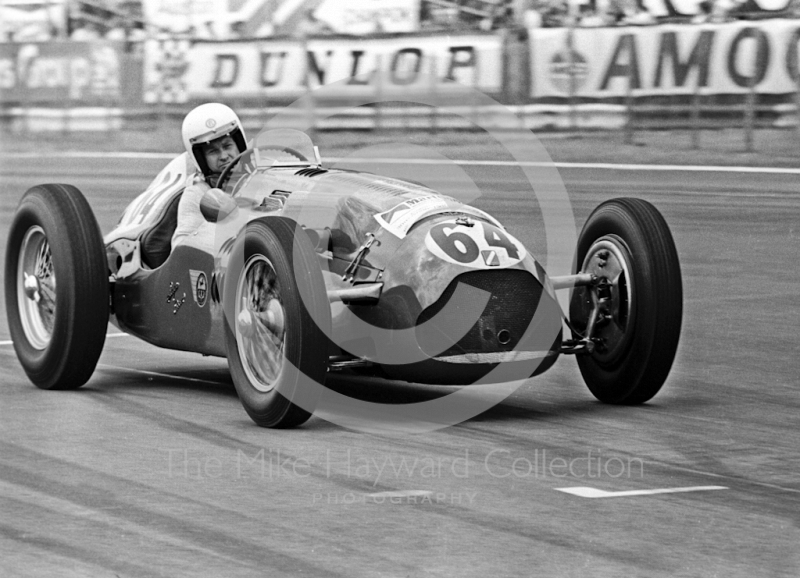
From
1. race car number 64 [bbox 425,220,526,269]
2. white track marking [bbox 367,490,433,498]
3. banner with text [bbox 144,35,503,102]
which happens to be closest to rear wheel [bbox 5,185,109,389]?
race car number 64 [bbox 425,220,526,269]

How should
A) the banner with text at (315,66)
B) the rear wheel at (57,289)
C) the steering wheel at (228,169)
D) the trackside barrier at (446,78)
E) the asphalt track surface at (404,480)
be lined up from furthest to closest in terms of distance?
the banner with text at (315,66), the trackside barrier at (446,78), the steering wheel at (228,169), the rear wheel at (57,289), the asphalt track surface at (404,480)

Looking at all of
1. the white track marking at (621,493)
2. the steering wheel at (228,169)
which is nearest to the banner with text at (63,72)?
the steering wheel at (228,169)

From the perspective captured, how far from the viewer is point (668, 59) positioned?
2173cm

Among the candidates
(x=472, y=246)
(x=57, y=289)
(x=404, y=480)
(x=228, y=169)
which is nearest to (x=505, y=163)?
(x=228, y=169)

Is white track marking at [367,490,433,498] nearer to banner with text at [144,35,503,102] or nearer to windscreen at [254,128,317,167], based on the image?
windscreen at [254,128,317,167]

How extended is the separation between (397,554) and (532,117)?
63.8ft

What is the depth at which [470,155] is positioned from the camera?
24234mm

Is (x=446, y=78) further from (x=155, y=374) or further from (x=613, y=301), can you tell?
(x=613, y=301)

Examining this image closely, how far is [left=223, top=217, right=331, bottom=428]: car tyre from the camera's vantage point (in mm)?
6512

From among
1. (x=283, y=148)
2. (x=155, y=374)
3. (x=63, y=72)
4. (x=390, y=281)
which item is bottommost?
(x=63, y=72)

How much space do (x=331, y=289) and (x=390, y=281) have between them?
0.39 metres

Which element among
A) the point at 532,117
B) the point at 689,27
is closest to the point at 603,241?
the point at 689,27

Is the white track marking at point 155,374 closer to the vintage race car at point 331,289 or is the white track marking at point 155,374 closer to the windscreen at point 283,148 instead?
the vintage race car at point 331,289

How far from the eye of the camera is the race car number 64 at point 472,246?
684cm
